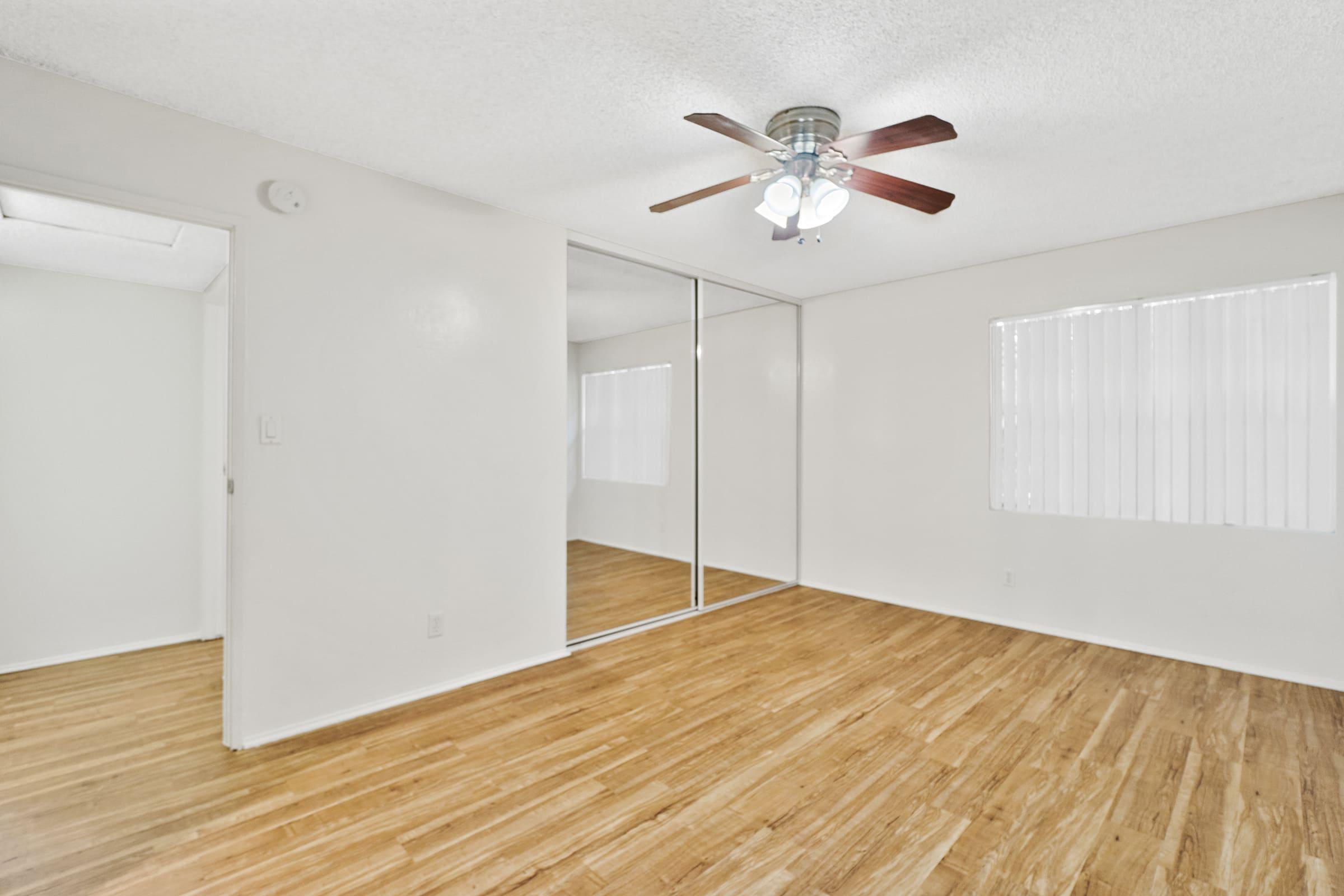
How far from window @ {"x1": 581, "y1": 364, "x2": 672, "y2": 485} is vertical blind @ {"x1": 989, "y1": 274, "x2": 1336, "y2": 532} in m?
2.46

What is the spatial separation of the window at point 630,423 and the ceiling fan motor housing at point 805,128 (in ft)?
7.30

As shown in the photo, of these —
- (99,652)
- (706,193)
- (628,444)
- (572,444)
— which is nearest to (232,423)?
(572,444)

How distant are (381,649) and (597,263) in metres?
2.61

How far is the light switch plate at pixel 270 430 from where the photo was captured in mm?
2594

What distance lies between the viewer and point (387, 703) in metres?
2.92

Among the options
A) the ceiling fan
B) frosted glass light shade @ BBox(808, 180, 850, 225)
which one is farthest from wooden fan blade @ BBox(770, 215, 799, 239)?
frosted glass light shade @ BBox(808, 180, 850, 225)

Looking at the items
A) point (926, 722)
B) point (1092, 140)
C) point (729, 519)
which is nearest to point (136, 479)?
point (729, 519)

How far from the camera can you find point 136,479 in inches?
152

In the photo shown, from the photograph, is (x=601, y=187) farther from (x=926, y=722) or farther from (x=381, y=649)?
(x=926, y=722)

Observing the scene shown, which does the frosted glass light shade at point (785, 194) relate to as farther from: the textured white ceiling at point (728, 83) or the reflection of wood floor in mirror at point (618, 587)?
the reflection of wood floor in mirror at point (618, 587)

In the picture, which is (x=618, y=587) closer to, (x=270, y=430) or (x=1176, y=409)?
(x=270, y=430)

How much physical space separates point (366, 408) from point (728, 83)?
2.11 m

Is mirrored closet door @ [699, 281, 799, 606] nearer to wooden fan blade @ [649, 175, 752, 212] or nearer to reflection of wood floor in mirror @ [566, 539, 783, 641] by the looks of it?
reflection of wood floor in mirror @ [566, 539, 783, 641]

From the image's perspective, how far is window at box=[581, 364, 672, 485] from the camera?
14.3 feet
